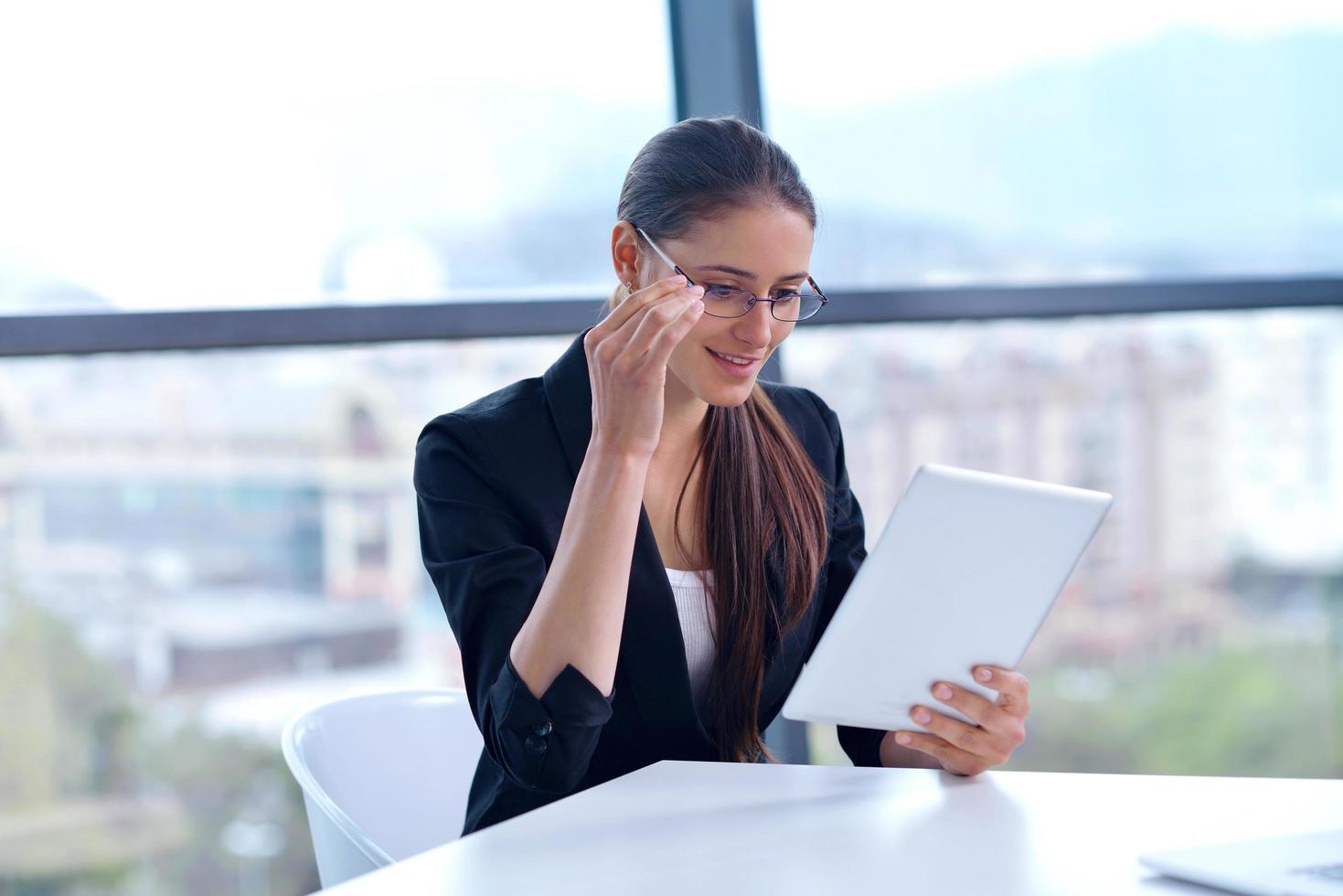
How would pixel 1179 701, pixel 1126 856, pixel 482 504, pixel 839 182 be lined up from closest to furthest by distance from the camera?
pixel 1126 856 → pixel 482 504 → pixel 839 182 → pixel 1179 701

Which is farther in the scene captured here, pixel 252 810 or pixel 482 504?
pixel 252 810

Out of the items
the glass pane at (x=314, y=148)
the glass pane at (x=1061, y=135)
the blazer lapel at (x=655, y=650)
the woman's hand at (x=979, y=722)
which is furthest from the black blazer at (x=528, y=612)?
the glass pane at (x=1061, y=135)

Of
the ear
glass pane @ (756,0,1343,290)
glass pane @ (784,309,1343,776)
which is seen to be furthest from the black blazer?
glass pane @ (784,309,1343,776)

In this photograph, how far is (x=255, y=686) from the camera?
231 cm

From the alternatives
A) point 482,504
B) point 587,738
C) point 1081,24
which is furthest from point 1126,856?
point 1081,24

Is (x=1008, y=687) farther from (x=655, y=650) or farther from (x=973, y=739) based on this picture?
(x=655, y=650)

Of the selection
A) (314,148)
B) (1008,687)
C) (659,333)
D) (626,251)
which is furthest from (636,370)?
(314,148)

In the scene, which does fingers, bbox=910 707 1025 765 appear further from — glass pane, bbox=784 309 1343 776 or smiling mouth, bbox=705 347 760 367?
Result: glass pane, bbox=784 309 1343 776

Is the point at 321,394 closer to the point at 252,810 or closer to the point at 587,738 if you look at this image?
the point at 252,810

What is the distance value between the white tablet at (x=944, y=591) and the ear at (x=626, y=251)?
634 millimetres

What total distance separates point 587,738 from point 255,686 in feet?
3.99

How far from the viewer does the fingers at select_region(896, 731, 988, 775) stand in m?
1.24

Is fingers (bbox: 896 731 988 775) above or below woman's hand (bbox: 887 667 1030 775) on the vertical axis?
below

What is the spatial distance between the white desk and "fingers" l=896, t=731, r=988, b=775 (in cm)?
2
